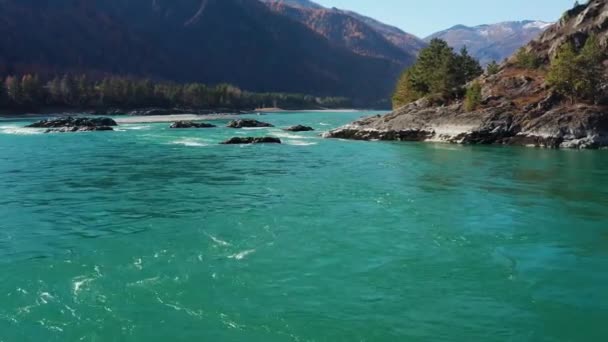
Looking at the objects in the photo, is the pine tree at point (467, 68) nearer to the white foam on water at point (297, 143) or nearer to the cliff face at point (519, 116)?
the cliff face at point (519, 116)

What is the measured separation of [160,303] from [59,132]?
10340 cm

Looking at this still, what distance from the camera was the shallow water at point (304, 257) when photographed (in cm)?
1844

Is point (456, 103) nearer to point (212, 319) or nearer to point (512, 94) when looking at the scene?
point (512, 94)

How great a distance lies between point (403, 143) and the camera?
86.8 m

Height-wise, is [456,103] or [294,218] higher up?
[456,103]

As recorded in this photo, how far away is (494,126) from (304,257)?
66765 mm

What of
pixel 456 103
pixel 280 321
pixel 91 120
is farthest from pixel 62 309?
pixel 91 120

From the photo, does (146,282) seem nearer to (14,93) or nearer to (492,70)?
(492,70)

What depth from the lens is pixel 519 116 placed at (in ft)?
278

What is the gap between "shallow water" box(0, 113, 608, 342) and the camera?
1844cm

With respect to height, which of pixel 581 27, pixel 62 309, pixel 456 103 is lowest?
pixel 62 309

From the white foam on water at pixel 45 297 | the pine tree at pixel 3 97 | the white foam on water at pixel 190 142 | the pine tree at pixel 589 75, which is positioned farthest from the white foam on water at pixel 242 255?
the pine tree at pixel 3 97

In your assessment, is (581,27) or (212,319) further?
(581,27)

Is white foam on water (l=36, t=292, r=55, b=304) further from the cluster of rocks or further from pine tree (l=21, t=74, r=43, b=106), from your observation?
pine tree (l=21, t=74, r=43, b=106)
